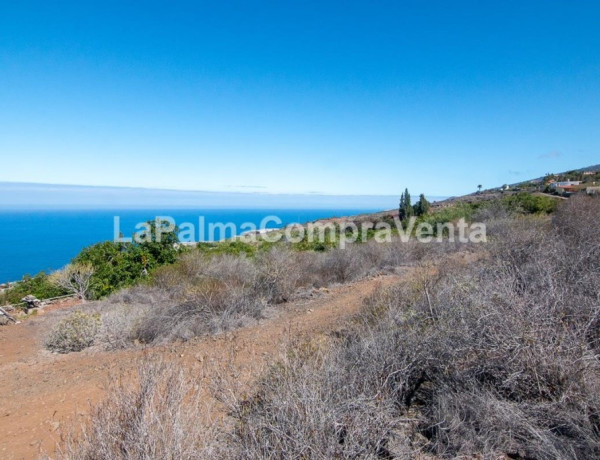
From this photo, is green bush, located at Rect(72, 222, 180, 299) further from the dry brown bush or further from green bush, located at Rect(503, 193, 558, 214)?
green bush, located at Rect(503, 193, 558, 214)

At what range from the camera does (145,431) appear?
178cm

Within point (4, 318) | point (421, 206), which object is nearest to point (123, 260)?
point (4, 318)

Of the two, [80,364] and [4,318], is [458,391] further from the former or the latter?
[4,318]

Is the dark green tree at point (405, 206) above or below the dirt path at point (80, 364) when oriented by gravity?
above

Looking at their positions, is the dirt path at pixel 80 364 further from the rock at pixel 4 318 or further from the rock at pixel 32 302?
the rock at pixel 32 302

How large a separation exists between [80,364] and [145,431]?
4.27m

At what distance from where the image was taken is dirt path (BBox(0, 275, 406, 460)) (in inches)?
126

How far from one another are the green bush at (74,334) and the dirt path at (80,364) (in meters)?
0.22

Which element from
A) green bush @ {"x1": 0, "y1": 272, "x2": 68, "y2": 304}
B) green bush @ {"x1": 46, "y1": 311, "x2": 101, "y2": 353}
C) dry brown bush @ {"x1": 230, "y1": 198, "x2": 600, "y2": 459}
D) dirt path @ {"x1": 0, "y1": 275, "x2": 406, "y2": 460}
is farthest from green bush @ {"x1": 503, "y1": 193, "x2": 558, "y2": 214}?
green bush @ {"x1": 0, "y1": 272, "x2": 68, "y2": 304}

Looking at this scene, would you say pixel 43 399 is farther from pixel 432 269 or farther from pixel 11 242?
pixel 11 242

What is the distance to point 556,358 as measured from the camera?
2184mm

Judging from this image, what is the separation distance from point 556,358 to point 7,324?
40.3ft

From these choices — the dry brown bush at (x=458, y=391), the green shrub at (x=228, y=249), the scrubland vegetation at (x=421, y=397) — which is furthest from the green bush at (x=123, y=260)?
the dry brown bush at (x=458, y=391)

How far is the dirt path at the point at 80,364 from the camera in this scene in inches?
126
